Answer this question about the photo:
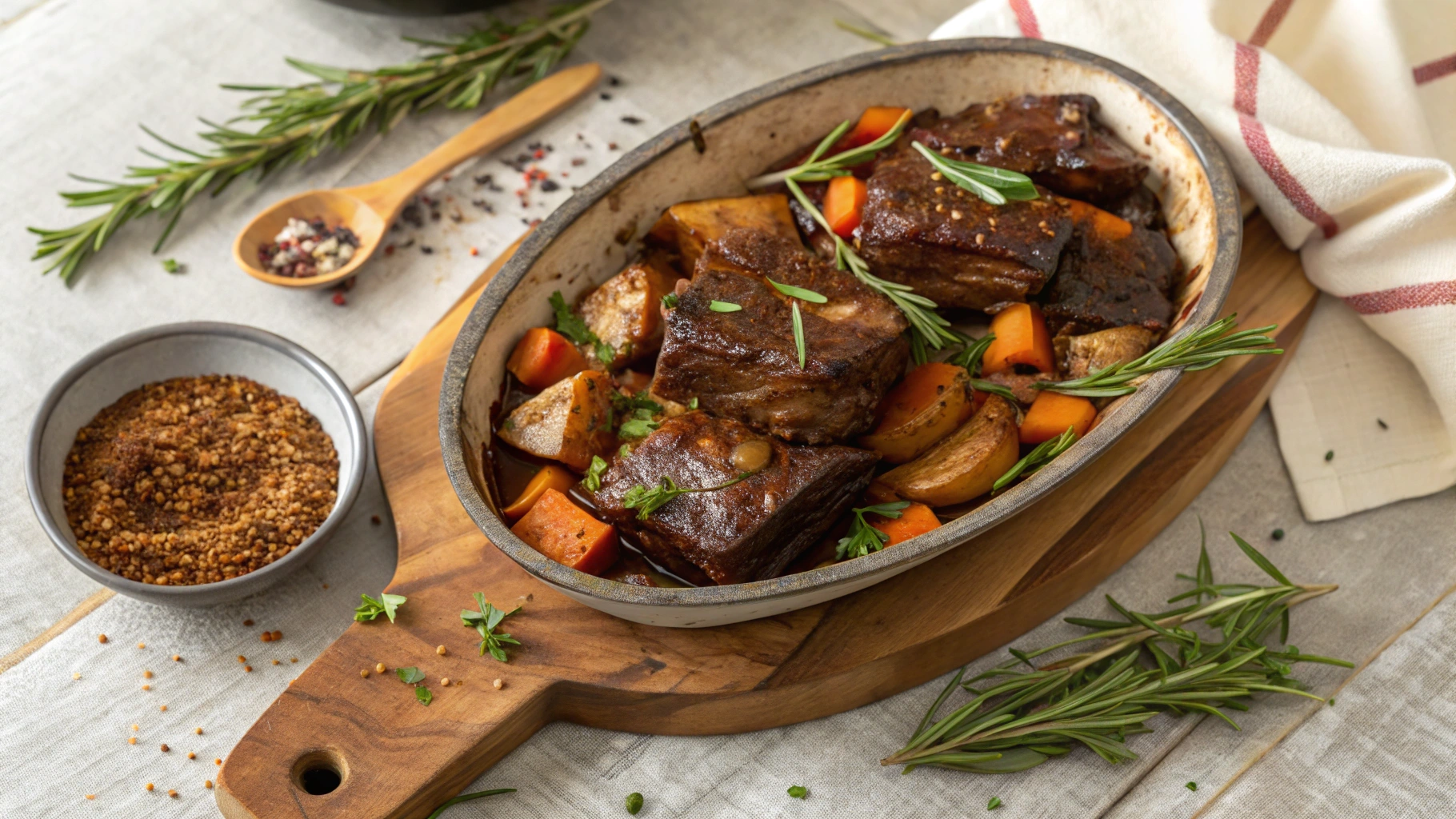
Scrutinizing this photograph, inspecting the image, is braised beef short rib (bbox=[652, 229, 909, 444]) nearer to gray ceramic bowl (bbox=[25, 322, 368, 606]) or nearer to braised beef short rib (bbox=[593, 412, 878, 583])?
braised beef short rib (bbox=[593, 412, 878, 583])

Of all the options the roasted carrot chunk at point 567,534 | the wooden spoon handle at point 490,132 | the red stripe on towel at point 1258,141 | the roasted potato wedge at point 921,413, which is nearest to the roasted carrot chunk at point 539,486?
the roasted carrot chunk at point 567,534

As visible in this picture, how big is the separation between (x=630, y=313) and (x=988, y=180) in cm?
91

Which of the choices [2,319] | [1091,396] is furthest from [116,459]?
[1091,396]

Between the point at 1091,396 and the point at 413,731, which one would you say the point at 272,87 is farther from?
the point at 1091,396

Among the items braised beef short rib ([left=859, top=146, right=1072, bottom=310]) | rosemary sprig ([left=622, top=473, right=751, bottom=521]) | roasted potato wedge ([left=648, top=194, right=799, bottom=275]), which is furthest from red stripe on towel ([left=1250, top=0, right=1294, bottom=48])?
rosemary sprig ([left=622, top=473, right=751, bottom=521])

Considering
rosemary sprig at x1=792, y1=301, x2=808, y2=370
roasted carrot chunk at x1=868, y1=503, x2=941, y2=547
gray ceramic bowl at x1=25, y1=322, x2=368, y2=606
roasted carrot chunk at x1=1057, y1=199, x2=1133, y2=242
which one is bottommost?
gray ceramic bowl at x1=25, y1=322, x2=368, y2=606

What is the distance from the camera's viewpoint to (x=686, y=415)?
250 centimetres

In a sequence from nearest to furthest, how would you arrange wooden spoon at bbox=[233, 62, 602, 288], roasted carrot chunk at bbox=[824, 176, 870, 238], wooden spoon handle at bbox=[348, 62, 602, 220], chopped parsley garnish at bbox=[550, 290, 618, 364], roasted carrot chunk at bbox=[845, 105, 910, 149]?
chopped parsley garnish at bbox=[550, 290, 618, 364], roasted carrot chunk at bbox=[824, 176, 870, 238], roasted carrot chunk at bbox=[845, 105, 910, 149], wooden spoon at bbox=[233, 62, 602, 288], wooden spoon handle at bbox=[348, 62, 602, 220]

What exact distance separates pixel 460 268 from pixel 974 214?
5.22 ft

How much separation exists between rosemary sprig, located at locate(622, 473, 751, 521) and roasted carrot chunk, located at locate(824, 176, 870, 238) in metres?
0.84

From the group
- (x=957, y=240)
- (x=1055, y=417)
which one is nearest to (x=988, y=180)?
(x=957, y=240)

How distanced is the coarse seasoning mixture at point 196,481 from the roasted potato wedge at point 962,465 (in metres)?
1.38

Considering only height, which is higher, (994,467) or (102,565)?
(994,467)

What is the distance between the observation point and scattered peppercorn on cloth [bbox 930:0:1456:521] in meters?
2.94
